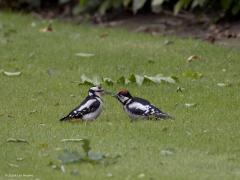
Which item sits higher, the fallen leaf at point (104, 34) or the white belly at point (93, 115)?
the fallen leaf at point (104, 34)

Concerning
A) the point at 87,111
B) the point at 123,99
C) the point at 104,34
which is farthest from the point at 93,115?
the point at 104,34

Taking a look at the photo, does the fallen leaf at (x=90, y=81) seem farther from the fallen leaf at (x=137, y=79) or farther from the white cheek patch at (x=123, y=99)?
the white cheek patch at (x=123, y=99)

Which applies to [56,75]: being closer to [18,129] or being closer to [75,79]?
[75,79]

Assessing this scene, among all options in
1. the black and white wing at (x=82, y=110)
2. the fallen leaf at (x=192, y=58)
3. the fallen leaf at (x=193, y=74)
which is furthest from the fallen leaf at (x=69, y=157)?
the fallen leaf at (x=192, y=58)

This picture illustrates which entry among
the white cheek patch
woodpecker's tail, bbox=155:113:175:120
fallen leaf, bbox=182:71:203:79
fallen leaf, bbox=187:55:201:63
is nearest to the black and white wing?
the white cheek patch

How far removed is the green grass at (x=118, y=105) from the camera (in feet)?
29.9

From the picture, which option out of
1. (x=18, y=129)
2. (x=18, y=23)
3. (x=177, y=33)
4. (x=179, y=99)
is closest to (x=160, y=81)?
(x=179, y=99)

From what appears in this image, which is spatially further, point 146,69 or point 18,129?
point 146,69

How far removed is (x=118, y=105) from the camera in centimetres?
1249

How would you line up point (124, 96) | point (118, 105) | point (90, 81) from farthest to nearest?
point (90, 81) → point (118, 105) → point (124, 96)

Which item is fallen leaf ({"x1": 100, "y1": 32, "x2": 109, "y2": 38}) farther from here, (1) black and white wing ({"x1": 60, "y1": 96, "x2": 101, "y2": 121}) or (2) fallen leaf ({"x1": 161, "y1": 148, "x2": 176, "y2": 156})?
(2) fallen leaf ({"x1": 161, "y1": 148, "x2": 176, "y2": 156})

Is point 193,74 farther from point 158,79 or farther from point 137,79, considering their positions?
point 137,79

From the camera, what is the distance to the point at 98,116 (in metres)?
11.4

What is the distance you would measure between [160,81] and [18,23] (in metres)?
7.28
